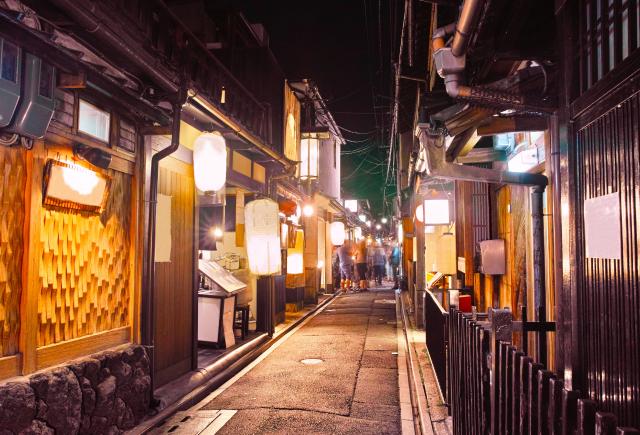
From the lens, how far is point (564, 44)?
562 cm

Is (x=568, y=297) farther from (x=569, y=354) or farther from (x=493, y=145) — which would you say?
(x=493, y=145)

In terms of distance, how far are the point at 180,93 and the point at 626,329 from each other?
8020mm

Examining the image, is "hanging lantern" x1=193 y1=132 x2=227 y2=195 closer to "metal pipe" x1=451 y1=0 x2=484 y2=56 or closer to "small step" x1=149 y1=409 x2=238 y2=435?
"small step" x1=149 y1=409 x2=238 y2=435

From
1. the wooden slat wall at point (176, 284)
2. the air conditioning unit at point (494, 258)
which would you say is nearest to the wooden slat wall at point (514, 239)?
the air conditioning unit at point (494, 258)

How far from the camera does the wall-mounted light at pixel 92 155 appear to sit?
25.2ft

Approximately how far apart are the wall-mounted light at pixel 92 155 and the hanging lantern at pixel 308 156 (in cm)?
1463

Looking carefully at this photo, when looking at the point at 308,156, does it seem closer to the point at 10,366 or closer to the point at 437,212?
the point at 437,212

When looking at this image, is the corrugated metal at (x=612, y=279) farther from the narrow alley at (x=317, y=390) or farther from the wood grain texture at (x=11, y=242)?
the wood grain texture at (x=11, y=242)

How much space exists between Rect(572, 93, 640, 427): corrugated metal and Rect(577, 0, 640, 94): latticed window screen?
51 cm

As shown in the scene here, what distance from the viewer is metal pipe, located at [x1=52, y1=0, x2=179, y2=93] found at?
590cm

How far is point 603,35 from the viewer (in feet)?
15.8

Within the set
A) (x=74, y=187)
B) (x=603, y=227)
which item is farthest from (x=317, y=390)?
(x=603, y=227)

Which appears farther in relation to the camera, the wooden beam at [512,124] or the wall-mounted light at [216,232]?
the wall-mounted light at [216,232]

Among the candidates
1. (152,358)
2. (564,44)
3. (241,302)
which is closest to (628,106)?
(564,44)
